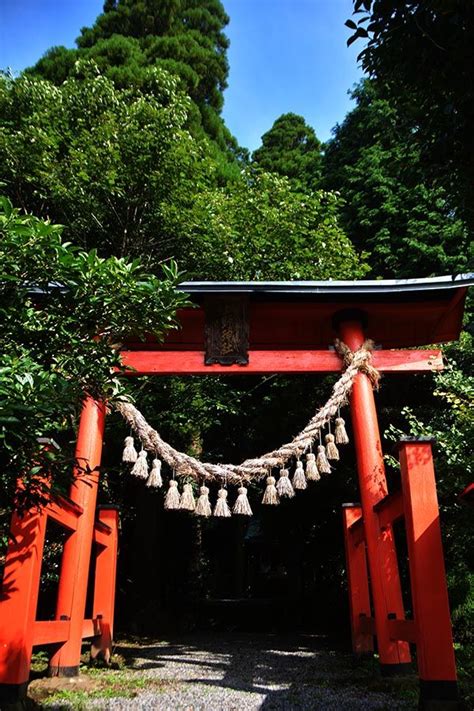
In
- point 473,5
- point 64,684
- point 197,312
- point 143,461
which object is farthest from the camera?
point 197,312

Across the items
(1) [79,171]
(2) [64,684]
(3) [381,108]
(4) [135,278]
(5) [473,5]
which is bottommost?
(2) [64,684]

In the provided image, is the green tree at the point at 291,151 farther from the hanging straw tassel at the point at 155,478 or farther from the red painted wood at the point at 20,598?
the red painted wood at the point at 20,598

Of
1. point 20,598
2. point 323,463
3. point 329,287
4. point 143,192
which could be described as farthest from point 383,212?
point 20,598

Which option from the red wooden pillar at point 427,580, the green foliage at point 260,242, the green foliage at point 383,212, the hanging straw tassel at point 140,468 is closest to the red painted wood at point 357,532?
the red wooden pillar at point 427,580

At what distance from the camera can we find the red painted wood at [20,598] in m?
3.81

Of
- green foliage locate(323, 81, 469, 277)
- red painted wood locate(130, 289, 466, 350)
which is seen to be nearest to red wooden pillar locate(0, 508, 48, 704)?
red painted wood locate(130, 289, 466, 350)

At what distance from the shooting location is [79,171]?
33.1 feet

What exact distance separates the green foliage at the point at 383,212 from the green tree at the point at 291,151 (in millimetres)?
1121

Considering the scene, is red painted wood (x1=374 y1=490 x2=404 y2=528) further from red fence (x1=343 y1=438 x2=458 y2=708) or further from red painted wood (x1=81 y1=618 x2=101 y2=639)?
red painted wood (x1=81 y1=618 x2=101 y2=639)

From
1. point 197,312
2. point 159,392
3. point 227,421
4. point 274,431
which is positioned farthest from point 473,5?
point 227,421

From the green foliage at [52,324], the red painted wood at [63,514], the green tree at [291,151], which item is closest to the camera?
the green foliage at [52,324]

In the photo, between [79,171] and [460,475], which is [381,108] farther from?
[460,475]

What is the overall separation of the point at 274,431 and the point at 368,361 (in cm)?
612

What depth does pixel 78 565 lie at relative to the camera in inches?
198
